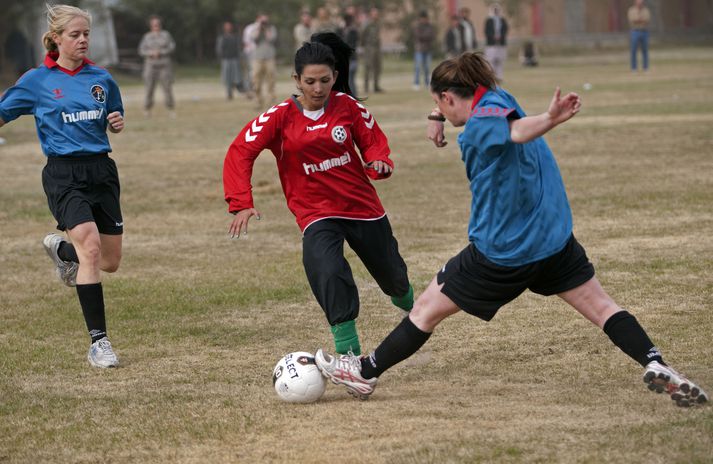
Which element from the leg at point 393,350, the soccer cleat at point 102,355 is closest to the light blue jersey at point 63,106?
the soccer cleat at point 102,355

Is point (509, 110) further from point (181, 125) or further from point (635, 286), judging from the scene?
point (181, 125)

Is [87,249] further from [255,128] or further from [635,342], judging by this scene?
[635,342]

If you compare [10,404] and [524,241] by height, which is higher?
[524,241]

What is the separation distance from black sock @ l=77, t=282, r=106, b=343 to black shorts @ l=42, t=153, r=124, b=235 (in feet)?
1.24

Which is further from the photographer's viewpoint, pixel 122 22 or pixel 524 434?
pixel 122 22

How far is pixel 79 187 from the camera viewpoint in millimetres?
7105

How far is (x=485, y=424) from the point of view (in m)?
5.43

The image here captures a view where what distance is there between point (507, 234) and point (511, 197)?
17cm

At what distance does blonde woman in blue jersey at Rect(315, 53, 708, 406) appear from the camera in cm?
534

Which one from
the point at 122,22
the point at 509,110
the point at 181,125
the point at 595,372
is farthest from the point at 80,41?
the point at 122,22

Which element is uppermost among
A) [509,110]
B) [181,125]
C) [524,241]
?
[509,110]

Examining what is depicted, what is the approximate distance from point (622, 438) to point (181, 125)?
1989cm

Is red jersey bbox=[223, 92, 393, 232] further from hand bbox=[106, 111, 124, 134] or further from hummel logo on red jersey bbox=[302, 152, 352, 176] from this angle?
hand bbox=[106, 111, 124, 134]

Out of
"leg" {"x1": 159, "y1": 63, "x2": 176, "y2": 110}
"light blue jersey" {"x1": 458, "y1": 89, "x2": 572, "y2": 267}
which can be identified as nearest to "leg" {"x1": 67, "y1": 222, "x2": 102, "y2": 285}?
"light blue jersey" {"x1": 458, "y1": 89, "x2": 572, "y2": 267}
